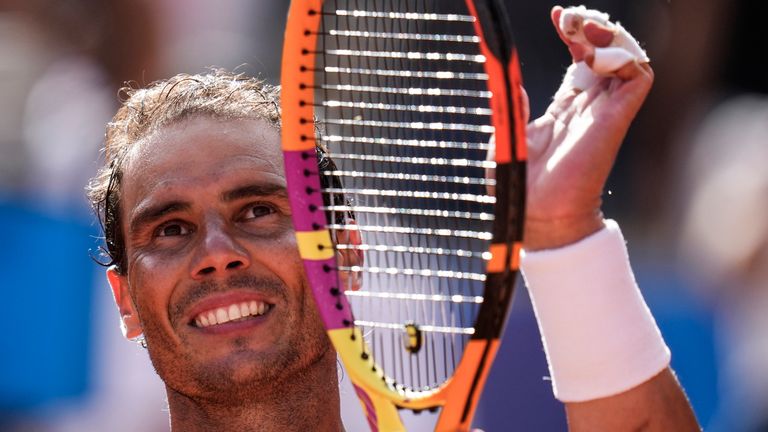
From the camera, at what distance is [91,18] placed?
6773mm

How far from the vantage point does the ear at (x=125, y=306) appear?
13.7ft

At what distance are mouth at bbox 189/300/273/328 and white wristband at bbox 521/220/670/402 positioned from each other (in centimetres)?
92

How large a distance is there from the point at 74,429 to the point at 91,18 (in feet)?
7.51

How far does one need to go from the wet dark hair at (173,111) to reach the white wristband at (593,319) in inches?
42.9

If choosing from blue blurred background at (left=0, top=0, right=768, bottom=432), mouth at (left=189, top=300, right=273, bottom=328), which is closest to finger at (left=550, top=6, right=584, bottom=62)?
mouth at (left=189, top=300, right=273, bottom=328)

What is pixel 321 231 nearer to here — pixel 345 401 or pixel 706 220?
pixel 345 401

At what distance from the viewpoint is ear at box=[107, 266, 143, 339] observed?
417cm

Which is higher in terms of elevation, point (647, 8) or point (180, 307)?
point (647, 8)

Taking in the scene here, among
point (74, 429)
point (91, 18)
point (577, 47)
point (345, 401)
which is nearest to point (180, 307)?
point (577, 47)

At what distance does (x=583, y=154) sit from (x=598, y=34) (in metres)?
0.29

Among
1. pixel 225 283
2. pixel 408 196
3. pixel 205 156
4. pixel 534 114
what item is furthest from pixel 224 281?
pixel 534 114

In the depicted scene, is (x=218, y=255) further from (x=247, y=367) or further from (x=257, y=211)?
(x=247, y=367)

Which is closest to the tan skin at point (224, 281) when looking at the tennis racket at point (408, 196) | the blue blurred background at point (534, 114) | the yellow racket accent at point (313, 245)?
the tennis racket at point (408, 196)

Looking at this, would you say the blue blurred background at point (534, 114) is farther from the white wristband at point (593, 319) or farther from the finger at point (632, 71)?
the finger at point (632, 71)
